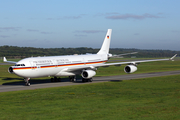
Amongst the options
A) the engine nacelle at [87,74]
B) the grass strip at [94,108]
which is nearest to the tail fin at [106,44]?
the engine nacelle at [87,74]

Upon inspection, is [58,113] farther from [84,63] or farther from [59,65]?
[84,63]

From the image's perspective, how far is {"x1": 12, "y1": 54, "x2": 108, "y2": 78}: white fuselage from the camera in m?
35.1

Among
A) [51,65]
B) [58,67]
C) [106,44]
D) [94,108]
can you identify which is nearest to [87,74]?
[58,67]

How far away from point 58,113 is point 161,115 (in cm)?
739

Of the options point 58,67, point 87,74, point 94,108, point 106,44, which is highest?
point 106,44

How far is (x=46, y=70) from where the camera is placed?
3759cm

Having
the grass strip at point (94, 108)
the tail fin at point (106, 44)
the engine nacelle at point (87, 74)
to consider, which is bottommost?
the grass strip at point (94, 108)

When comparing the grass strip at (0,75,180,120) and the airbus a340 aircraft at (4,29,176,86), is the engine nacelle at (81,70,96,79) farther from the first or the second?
the grass strip at (0,75,180,120)

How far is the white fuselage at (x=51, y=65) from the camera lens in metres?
35.1

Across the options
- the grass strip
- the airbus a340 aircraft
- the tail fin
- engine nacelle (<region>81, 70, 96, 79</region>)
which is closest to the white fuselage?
the airbus a340 aircraft

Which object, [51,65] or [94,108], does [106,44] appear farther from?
[94,108]

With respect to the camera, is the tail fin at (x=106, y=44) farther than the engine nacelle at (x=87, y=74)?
Yes

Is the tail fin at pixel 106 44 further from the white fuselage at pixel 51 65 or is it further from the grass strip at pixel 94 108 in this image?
→ the grass strip at pixel 94 108

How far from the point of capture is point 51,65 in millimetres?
38281
